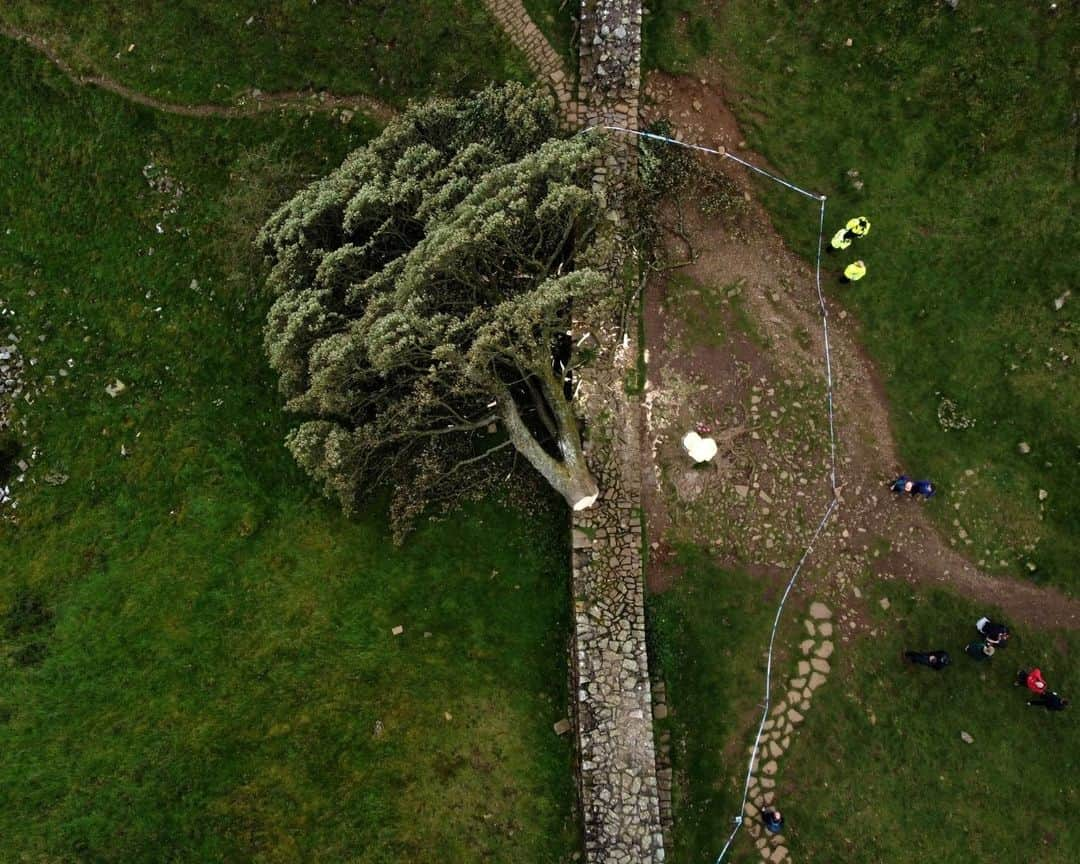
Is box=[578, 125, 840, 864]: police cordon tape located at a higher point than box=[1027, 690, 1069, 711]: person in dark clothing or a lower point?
higher

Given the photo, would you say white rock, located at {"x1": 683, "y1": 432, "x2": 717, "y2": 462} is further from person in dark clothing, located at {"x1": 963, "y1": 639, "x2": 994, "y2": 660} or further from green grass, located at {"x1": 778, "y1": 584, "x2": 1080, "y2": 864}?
person in dark clothing, located at {"x1": 963, "y1": 639, "x2": 994, "y2": 660}

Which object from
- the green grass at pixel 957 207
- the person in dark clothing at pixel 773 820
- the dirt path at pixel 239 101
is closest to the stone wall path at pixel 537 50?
the dirt path at pixel 239 101

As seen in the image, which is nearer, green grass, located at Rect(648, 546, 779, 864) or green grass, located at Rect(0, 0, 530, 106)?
green grass, located at Rect(648, 546, 779, 864)

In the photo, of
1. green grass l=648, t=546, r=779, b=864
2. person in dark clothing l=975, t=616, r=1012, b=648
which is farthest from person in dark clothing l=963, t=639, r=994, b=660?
green grass l=648, t=546, r=779, b=864

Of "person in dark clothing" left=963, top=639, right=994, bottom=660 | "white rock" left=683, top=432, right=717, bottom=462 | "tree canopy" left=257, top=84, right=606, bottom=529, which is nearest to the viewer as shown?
"tree canopy" left=257, top=84, right=606, bottom=529

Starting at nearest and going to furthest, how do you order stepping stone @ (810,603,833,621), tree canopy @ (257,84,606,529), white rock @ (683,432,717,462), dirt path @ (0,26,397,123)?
tree canopy @ (257,84,606,529) < stepping stone @ (810,603,833,621) < white rock @ (683,432,717,462) < dirt path @ (0,26,397,123)

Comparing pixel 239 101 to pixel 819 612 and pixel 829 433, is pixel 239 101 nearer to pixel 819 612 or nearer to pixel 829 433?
pixel 829 433

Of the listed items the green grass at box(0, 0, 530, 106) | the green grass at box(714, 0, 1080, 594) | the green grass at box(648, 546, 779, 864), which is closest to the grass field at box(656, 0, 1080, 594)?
the green grass at box(714, 0, 1080, 594)

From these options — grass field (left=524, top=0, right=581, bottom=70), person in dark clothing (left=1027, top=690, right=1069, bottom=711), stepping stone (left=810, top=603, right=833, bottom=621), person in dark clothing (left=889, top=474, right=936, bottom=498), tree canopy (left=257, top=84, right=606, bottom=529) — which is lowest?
person in dark clothing (left=1027, top=690, right=1069, bottom=711)

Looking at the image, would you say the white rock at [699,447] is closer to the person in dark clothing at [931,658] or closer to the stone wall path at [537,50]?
the person in dark clothing at [931,658]
